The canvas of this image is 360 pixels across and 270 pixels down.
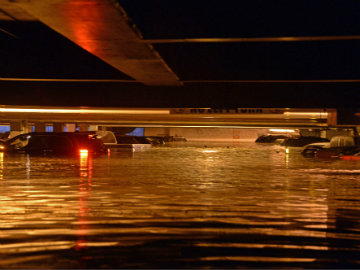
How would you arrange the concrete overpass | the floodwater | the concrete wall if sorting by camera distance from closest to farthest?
the floodwater
the concrete overpass
the concrete wall

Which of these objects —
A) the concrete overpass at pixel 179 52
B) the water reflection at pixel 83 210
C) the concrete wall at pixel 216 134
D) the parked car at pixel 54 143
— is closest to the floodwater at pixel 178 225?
the water reflection at pixel 83 210

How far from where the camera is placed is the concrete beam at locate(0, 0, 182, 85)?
5.14 m

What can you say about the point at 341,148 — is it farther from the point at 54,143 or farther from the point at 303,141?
the point at 54,143

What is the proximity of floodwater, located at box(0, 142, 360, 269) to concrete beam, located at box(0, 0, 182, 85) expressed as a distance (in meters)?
2.72

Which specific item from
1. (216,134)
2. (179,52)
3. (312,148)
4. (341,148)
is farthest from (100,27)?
(216,134)

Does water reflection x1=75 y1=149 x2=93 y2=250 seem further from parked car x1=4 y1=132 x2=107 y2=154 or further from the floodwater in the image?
parked car x1=4 y1=132 x2=107 y2=154

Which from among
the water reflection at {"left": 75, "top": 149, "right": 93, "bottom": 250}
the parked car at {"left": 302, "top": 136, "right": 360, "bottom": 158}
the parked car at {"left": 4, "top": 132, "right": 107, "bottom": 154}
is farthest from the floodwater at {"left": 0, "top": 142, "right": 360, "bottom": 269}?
the parked car at {"left": 302, "top": 136, "right": 360, "bottom": 158}

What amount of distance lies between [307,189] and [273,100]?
252 centimetres

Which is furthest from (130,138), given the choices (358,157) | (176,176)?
(176,176)

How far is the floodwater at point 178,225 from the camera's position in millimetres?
5257

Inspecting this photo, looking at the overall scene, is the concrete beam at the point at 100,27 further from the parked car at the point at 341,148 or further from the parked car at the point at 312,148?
the parked car at the point at 312,148

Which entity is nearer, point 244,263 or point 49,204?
point 244,263

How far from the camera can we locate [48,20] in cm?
571

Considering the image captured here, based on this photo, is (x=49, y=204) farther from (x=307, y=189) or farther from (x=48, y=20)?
(x=307, y=189)
